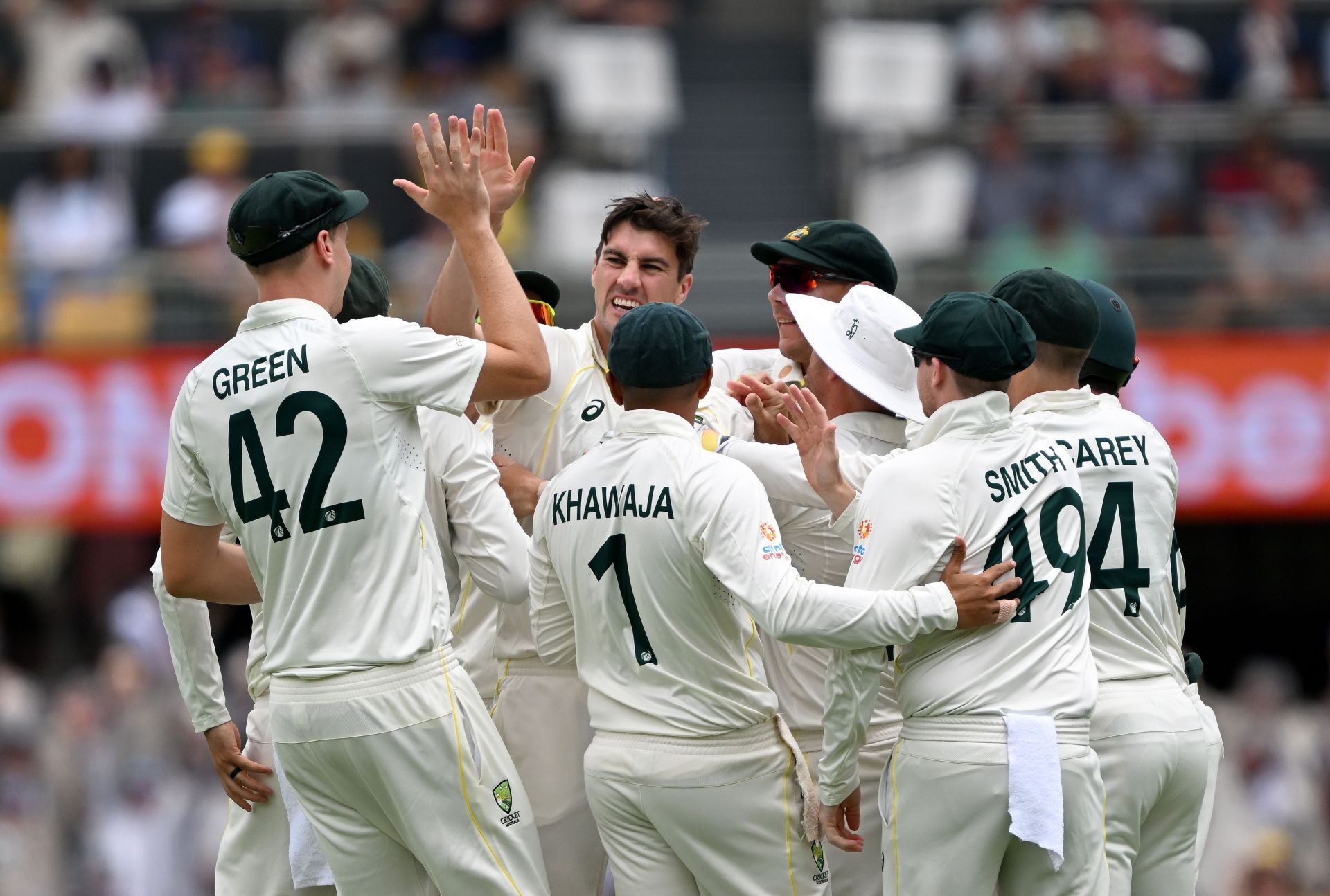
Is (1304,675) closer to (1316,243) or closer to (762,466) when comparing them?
(1316,243)

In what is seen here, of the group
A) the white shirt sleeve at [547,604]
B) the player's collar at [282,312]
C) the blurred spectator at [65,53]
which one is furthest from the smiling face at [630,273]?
the blurred spectator at [65,53]

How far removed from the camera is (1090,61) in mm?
16328

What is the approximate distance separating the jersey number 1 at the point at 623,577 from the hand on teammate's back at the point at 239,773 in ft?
4.31

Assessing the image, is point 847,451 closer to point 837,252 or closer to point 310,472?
point 837,252

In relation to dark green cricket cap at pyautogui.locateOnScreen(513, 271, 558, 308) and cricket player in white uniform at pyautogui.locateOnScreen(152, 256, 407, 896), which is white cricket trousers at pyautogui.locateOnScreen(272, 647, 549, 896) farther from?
dark green cricket cap at pyautogui.locateOnScreen(513, 271, 558, 308)

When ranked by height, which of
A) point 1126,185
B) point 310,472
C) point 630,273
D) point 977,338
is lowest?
point 1126,185

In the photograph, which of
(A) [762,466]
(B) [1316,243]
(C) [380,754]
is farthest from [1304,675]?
(C) [380,754]

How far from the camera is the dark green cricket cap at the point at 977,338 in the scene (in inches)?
204

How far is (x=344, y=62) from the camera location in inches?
654

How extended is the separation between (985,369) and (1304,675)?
497 inches

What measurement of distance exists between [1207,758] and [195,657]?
3282mm

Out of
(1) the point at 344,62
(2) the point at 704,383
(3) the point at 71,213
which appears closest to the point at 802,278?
(2) the point at 704,383

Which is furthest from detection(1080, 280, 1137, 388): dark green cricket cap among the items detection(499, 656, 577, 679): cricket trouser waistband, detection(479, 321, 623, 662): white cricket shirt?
detection(499, 656, 577, 679): cricket trouser waistband

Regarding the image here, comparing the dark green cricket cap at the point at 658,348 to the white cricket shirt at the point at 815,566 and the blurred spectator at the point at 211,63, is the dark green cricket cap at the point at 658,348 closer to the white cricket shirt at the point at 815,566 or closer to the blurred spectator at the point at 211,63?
the white cricket shirt at the point at 815,566
